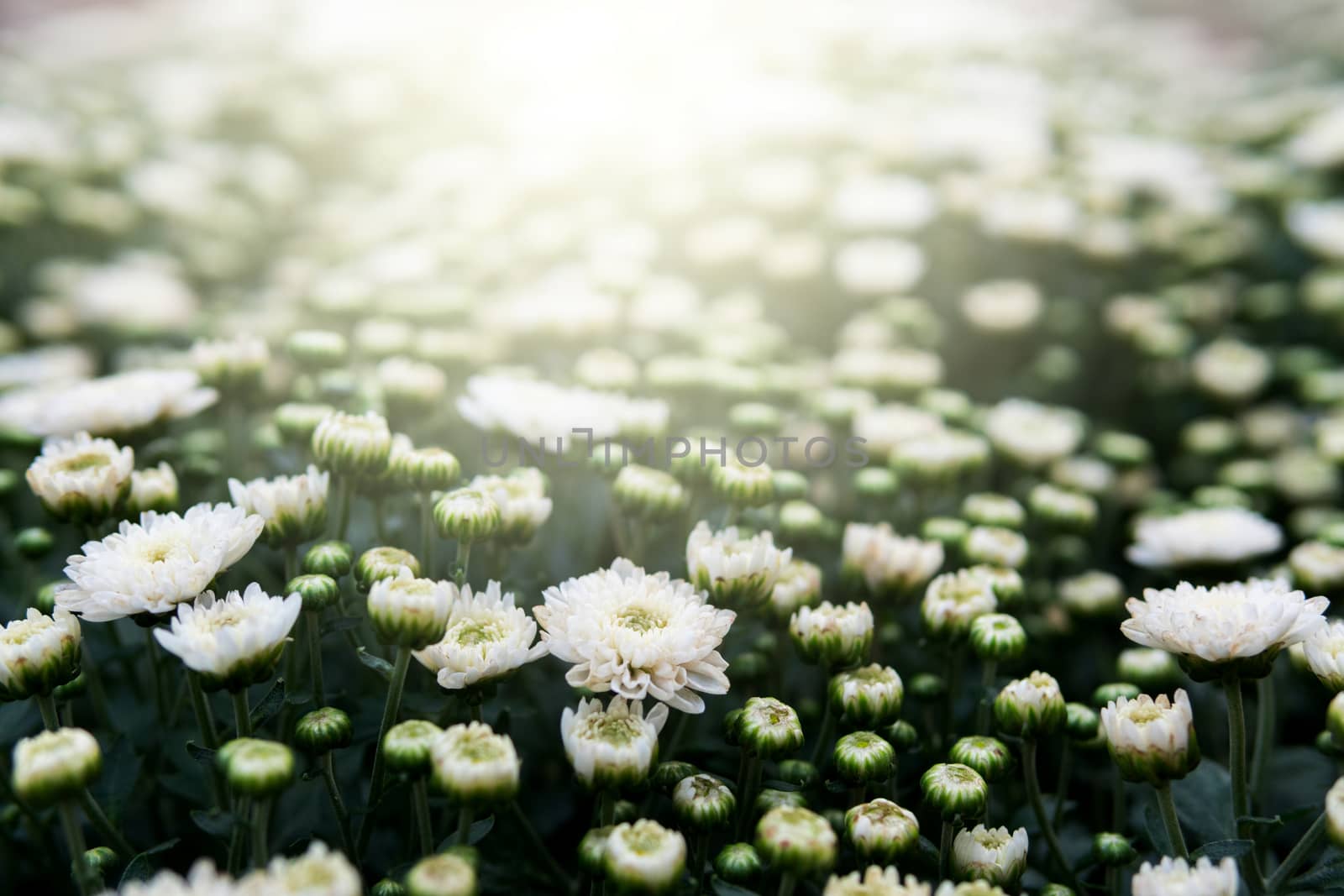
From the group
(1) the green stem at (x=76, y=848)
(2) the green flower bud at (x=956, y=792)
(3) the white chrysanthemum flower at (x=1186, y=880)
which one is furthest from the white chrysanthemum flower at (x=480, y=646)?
(3) the white chrysanthemum flower at (x=1186, y=880)

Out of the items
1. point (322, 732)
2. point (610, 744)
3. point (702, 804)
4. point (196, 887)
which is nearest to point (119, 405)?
point (322, 732)

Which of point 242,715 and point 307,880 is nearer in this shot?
point 307,880

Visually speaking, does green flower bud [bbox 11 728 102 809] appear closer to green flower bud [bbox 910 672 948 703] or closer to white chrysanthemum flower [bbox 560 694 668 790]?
white chrysanthemum flower [bbox 560 694 668 790]

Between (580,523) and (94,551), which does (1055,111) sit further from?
(94,551)

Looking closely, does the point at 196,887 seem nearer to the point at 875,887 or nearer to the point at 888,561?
the point at 875,887

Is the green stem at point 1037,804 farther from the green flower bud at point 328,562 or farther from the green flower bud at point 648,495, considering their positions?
Result: the green flower bud at point 328,562
